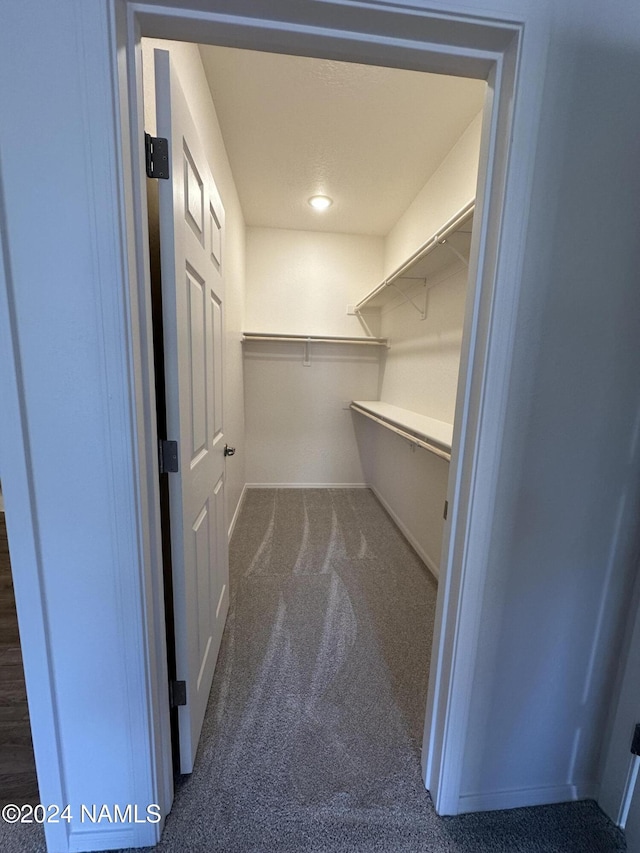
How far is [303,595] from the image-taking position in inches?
79.6

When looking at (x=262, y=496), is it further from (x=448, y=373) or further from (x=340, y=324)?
(x=448, y=373)

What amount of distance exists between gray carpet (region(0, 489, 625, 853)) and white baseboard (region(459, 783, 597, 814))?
2cm

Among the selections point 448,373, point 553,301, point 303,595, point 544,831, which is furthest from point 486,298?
point 303,595

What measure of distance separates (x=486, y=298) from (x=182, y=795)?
1.70 meters

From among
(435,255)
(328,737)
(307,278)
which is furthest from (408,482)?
(307,278)

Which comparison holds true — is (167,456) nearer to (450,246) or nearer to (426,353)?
(450,246)

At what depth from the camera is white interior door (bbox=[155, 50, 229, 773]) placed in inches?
35.4

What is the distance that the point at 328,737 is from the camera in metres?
1.25

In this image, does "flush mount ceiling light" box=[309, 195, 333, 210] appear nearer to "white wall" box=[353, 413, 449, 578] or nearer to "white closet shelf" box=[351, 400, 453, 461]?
"white closet shelf" box=[351, 400, 453, 461]

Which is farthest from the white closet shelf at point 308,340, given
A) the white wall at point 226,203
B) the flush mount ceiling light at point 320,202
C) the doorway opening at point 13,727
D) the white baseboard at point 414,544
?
the doorway opening at point 13,727

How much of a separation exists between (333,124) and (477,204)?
165 cm

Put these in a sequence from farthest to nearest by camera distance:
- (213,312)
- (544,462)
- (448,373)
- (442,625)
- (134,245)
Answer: (448,373) < (213,312) < (442,625) < (544,462) < (134,245)

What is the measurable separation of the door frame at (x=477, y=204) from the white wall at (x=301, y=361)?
284 cm

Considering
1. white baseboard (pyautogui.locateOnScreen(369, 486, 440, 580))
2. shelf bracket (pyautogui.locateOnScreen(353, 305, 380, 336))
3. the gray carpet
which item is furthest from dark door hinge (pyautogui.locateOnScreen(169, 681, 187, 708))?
shelf bracket (pyautogui.locateOnScreen(353, 305, 380, 336))
